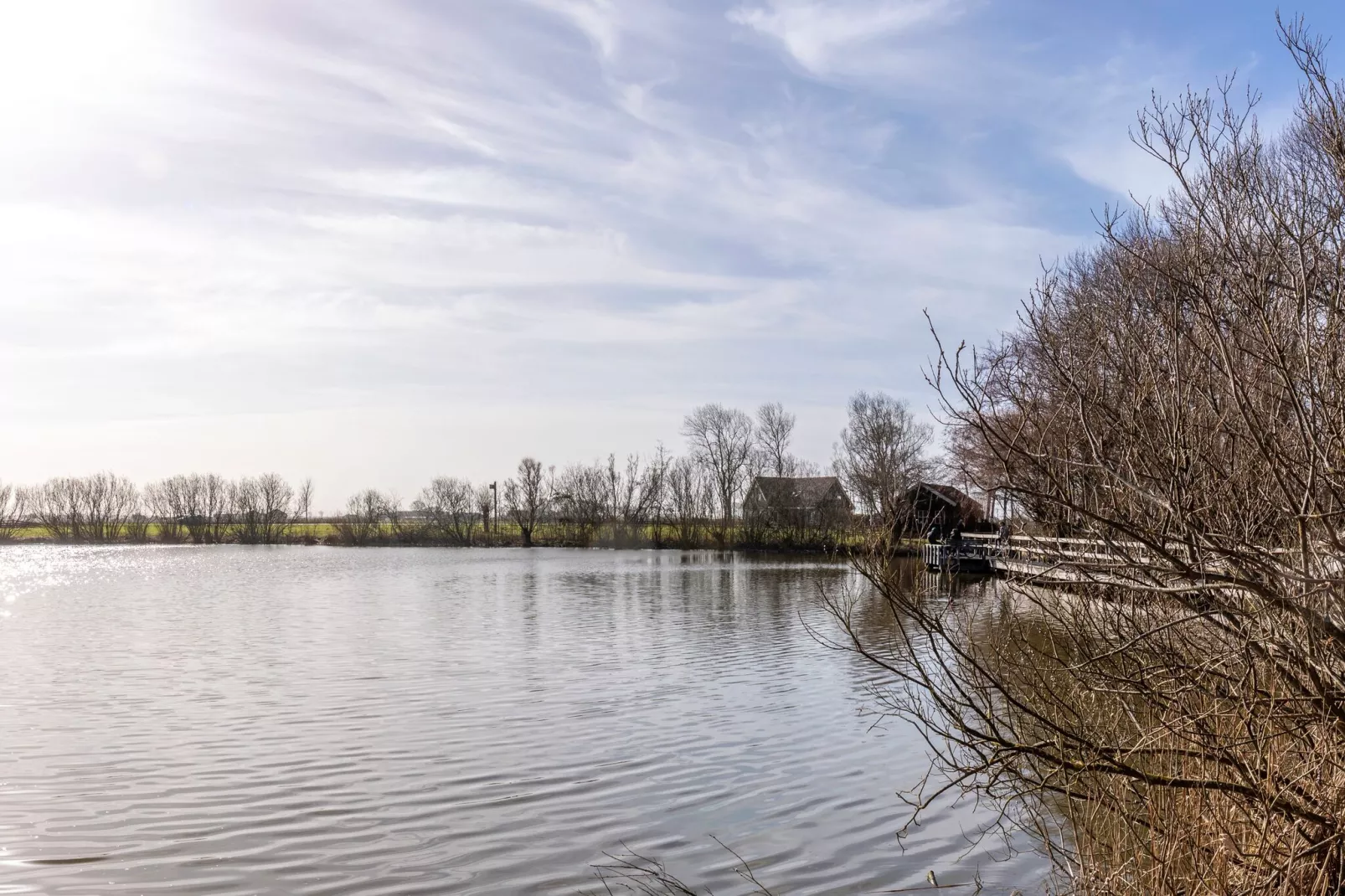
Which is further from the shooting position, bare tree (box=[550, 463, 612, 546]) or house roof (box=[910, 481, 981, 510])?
bare tree (box=[550, 463, 612, 546])

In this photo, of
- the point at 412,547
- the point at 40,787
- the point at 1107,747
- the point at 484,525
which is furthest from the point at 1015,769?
the point at 484,525

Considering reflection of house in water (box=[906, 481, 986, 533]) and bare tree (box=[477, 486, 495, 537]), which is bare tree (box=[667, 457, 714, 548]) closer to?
bare tree (box=[477, 486, 495, 537])

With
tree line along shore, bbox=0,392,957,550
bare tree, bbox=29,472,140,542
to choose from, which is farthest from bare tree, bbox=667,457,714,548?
bare tree, bbox=29,472,140,542

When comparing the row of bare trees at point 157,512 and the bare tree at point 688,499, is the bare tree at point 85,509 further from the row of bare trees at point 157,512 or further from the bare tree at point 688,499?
the bare tree at point 688,499

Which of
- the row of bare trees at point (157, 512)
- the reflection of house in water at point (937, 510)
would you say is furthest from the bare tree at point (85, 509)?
the reflection of house in water at point (937, 510)

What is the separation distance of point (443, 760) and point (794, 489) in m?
66.6

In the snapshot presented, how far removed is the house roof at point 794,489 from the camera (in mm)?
74250

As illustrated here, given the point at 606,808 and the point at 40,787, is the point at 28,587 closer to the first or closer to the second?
the point at 40,787

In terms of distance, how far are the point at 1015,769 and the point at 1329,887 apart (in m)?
1.45

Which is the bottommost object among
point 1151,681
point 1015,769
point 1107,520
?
point 1015,769

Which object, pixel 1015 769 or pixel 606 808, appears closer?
pixel 1015 769

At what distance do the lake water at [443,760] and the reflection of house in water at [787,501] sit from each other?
4863 cm

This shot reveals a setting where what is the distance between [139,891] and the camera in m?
7.05

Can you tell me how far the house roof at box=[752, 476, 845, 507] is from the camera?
7425 cm
